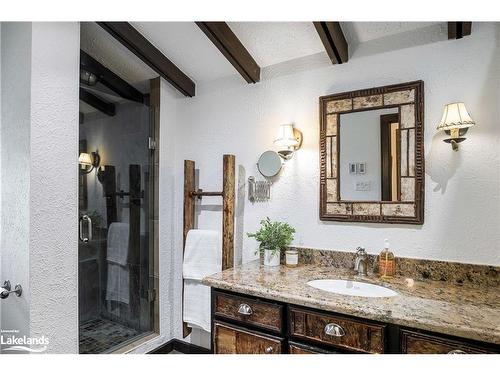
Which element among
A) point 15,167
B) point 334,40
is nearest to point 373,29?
point 334,40

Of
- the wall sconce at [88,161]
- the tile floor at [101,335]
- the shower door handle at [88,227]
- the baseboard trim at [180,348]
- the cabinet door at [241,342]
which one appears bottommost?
the baseboard trim at [180,348]

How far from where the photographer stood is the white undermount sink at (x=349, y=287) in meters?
1.35

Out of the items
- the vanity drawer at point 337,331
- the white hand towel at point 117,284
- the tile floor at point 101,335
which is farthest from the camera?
the white hand towel at point 117,284

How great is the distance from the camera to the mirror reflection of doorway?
4.91 ft

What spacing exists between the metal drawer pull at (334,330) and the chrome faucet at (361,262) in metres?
0.44

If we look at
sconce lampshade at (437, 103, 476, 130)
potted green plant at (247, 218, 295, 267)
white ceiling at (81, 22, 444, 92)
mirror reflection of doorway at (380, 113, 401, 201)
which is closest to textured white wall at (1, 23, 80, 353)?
white ceiling at (81, 22, 444, 92)

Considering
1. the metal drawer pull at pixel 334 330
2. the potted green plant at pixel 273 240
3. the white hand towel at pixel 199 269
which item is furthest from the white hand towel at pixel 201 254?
the metal drawer pull at pixel 334 330

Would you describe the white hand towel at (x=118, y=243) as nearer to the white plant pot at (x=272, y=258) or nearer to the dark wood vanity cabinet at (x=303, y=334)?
the dark wood vanity cabinet at (x=303, y=334)

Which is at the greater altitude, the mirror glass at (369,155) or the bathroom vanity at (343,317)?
the mirror glass at (369,155)

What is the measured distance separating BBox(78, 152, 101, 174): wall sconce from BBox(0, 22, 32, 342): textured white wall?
29 centimetres

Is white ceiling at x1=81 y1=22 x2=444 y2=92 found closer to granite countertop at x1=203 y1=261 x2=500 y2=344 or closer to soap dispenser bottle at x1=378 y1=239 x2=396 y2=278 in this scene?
soap dispenser bottle at x1=378 y1=239 x2=396 y2=278

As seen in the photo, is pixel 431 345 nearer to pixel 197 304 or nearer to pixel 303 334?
pixel 303 334
